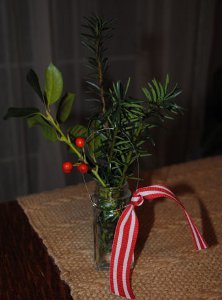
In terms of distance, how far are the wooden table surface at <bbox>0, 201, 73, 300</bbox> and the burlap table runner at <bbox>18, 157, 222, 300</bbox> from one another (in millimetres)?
16

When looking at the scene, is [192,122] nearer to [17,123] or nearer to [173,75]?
[173,75]

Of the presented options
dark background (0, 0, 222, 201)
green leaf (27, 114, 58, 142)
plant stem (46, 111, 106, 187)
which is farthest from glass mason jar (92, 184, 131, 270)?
dark background (0, 0, 222, 201)

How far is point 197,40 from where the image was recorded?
223cm

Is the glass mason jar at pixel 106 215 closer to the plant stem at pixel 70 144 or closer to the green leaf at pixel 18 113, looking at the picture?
the plant stem at pixel 70 144

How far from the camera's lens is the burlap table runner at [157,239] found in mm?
688

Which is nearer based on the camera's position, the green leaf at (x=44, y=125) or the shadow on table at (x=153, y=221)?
the green leaf at (x=44, y=125)

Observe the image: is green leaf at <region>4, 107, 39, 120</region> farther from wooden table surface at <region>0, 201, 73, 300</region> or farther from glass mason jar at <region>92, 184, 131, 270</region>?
wooden table surface at <region>0, 201, 73, 300</region>

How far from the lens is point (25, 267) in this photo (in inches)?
29.7

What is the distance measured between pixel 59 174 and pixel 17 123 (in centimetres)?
34

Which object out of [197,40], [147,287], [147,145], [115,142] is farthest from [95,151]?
[197,40]

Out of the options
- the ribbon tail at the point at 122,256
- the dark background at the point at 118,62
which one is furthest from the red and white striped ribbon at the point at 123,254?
the dark background at the point at 118,62

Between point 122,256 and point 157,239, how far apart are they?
196 millimetres

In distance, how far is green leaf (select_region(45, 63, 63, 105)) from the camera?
68 cm

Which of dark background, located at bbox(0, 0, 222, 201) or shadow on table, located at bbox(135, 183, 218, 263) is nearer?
shadow on table, located at bbox(135, 183, 218, 263)
